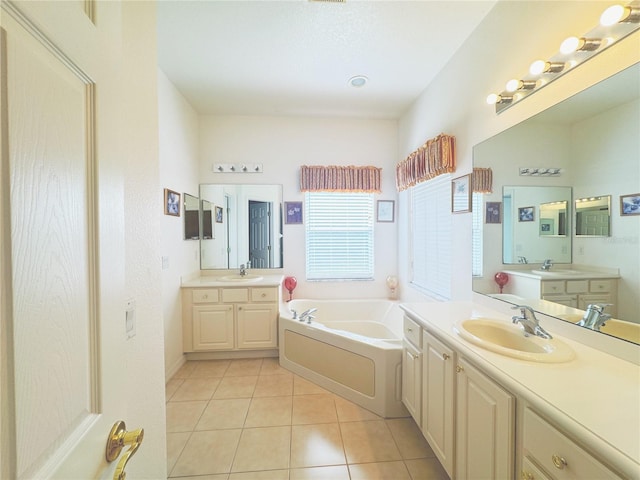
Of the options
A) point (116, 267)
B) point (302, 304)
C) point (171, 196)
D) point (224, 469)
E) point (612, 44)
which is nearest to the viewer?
point (116, 267)

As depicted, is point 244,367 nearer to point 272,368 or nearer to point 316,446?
point 272,368

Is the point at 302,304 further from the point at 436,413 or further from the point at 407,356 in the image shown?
the point at 436,413

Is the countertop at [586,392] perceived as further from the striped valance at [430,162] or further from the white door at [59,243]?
the striped valance at [430,162]

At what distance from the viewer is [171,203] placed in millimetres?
2623

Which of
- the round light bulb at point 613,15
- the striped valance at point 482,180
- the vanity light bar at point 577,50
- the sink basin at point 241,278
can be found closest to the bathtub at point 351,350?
the sink basin at point 241,278

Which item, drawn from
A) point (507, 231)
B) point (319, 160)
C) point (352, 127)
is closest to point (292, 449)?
point (507, 231)

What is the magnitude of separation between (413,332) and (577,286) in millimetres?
873

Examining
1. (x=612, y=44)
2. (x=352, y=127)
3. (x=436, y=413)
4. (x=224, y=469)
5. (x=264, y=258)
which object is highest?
(x=352, y=127)

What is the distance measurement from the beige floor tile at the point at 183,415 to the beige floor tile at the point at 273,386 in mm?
A: 458

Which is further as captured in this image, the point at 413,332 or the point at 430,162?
the point at 430,162

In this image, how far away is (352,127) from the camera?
3.45 metres

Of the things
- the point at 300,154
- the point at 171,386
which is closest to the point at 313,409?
the point at 171,386

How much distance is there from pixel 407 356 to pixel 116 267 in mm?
1810

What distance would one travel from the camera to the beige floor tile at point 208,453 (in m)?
1.60
